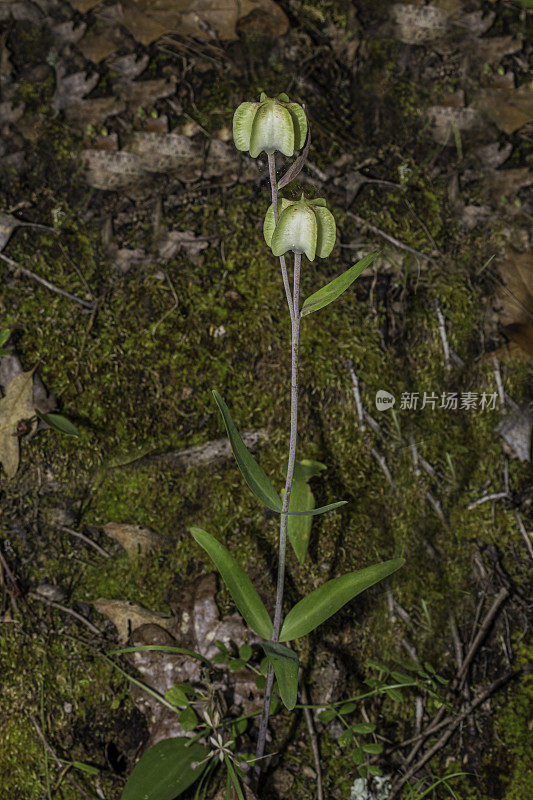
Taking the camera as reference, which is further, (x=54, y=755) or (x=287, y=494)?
(x=54, y=755)

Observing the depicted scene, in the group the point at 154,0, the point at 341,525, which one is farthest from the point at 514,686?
the point at 154,0

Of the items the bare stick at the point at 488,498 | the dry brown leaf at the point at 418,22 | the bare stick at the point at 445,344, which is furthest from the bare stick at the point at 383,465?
the dry brown leaf at the point at 418,22

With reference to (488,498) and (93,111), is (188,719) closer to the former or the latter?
(488,498)

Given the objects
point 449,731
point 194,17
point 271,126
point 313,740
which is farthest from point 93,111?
point 449,731

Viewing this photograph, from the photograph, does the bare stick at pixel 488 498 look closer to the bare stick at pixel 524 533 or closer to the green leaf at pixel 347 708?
the bare stick at pixel 524 533

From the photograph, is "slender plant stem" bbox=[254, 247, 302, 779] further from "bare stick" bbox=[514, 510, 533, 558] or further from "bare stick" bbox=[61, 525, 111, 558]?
"bare stick" bbox=[514, 510, 533, 558]

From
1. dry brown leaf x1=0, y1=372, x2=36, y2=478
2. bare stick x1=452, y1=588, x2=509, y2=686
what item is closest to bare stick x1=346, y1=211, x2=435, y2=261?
bare stick x1=452, y1=588, x2=509, y2=686

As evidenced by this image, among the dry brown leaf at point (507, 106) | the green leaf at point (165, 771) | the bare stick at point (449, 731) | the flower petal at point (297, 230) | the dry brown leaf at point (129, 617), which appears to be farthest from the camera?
the dry brown leaf at point (507, 106)
